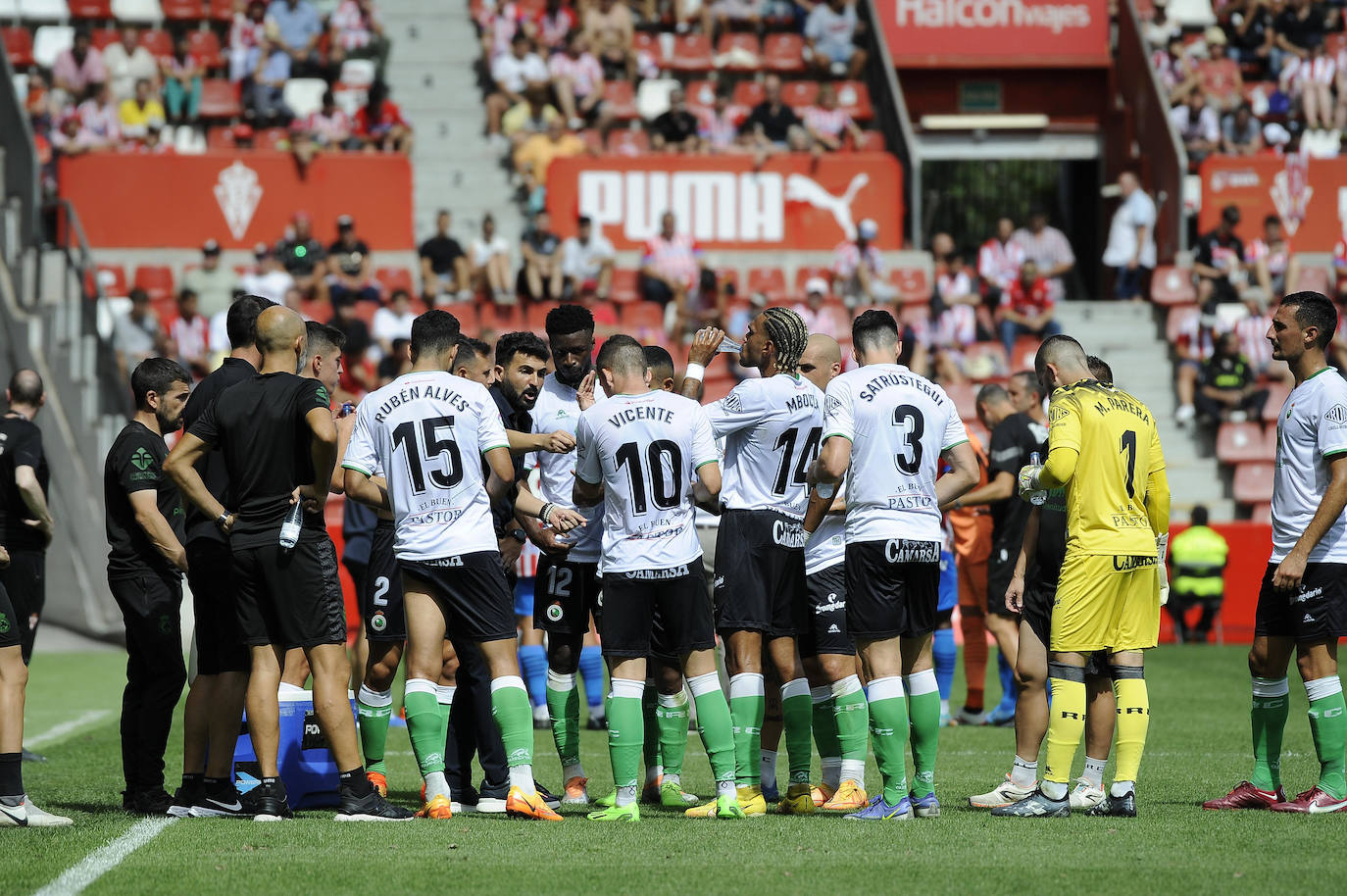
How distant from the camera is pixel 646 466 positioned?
7730 mm

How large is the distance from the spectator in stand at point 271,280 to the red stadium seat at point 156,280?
38.3 inches

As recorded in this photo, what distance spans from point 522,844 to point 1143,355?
57.4 feet

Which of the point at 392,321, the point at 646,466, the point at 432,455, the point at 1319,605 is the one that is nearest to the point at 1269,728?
the point at 1319,605

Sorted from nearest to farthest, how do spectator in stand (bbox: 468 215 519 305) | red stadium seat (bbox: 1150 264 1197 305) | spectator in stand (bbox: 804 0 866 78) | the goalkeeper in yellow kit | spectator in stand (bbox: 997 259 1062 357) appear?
the goalkeeper in yellow kit, spectator in stand (bbox: 468 215 519 305), spectator in stand (bbox: 997 259 1062 357), red stadium seat (bbox: 1150 264 1197 305), spectator in stand (bbox: 804 0 866 78)

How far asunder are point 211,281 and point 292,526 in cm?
1443

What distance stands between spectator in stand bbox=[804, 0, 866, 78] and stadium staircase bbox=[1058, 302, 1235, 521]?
5350 mm

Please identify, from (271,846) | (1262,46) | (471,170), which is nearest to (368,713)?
(271,846)

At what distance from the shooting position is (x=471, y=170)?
2367 centimetres

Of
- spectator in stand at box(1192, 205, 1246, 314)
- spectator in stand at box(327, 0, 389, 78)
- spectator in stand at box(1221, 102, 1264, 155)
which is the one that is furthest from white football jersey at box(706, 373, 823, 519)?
spectator in stand at box(1221, 102, 1264, 155)

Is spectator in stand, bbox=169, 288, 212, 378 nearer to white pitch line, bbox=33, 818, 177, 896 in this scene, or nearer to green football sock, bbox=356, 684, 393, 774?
green football sock, bbox=356, 684, 393, 774

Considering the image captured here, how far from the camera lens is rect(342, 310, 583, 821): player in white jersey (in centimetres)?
770

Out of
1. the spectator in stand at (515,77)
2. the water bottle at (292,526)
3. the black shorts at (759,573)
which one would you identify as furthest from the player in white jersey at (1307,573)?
the spectator in stand at (515,77)

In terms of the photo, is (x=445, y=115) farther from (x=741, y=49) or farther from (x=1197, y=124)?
(x=1197, y=124)

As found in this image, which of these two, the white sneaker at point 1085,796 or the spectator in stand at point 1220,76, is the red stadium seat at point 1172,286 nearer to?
the spectator in stand at point 1220,76
